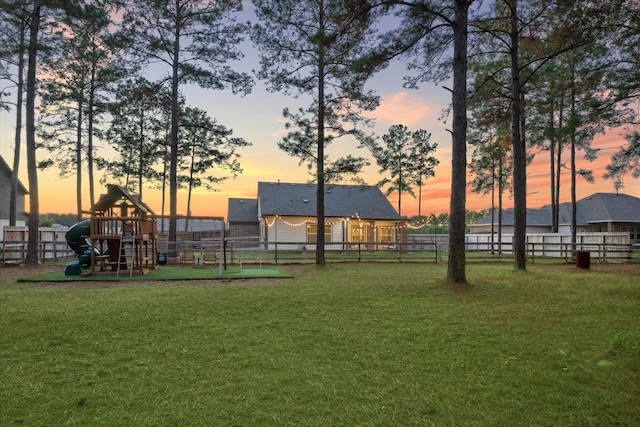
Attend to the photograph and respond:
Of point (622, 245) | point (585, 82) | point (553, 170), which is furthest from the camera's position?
point (553, 170)

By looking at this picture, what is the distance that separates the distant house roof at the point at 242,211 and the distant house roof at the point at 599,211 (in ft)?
93.2

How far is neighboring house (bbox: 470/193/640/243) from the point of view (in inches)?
1314

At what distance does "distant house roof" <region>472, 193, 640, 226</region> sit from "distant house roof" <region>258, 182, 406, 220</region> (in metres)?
17.0

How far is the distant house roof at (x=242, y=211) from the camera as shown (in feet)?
120

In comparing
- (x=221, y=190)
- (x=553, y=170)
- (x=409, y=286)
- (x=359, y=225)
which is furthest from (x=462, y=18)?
(x=221, y=190)

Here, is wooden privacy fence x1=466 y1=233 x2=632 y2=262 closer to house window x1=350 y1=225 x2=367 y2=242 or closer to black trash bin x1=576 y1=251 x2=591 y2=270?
black trash bin x1=576 y1=251 x2=591 y2=270

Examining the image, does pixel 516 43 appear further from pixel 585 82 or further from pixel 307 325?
pixel 307 325

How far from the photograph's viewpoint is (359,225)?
101 ft

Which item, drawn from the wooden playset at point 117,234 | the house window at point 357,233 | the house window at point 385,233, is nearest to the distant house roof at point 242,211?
the house window at point 357,233

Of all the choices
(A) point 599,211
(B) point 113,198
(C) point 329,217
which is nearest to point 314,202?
(C) point 329,217

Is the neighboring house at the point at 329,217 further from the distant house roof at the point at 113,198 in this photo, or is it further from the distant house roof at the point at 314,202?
the distant house roof at the point at 113,198

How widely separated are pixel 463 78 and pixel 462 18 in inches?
66.8

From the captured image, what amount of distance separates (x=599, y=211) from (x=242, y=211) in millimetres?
34359

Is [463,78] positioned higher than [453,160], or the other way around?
[463,78]
